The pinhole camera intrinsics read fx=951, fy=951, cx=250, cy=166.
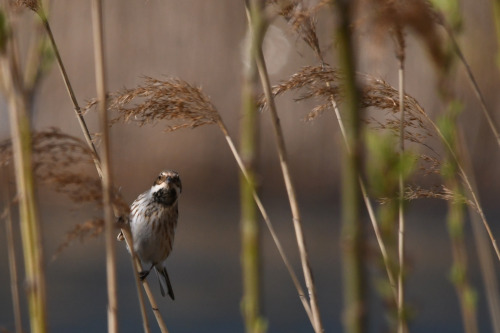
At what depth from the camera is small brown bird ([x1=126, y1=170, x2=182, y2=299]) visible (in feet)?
14.8

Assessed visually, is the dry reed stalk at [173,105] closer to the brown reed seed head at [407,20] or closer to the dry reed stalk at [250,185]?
the brown reed seed head at [407,20]

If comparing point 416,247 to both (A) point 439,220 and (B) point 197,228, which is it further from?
(B) point 197,228

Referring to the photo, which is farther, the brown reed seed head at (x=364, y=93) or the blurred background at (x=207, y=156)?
the blurred background at (x=207, y=156)

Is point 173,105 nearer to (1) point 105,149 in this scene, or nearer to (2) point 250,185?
(1) point 105,149

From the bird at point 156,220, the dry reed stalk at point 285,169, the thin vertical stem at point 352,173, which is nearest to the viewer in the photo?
the thin vertical stem at point 352,173

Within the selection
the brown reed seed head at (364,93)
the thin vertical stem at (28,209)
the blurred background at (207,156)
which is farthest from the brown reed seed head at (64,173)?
the blurred background at (207,156)

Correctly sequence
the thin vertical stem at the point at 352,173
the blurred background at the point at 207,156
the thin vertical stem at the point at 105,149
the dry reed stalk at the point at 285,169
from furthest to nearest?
the blurred background at the point at 207,156 < the dry reed stalk at the point at 285,169 < the thin vertical stem at the point at 105,149 < the thin vertical stem at the point at 352,173

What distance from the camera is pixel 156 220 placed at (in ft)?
14.9

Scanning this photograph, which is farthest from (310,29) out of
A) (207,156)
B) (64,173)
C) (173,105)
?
(207,156)

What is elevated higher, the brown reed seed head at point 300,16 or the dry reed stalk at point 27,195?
the brown reed seed head at point 300,16

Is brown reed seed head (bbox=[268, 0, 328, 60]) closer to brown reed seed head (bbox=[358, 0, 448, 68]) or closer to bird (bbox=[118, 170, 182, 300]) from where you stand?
brown reed seed head (bbox=[358, 0, 448, 68])

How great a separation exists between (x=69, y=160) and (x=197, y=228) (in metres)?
9.03

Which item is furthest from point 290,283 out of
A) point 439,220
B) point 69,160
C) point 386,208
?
point 386,208

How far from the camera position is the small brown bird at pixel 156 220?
14.8 ft
